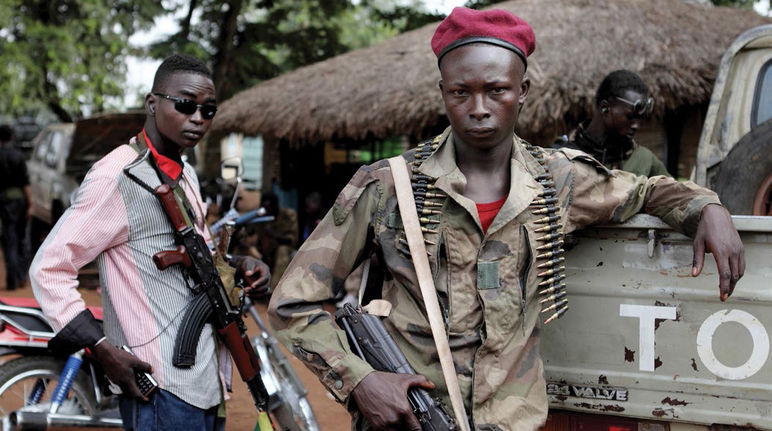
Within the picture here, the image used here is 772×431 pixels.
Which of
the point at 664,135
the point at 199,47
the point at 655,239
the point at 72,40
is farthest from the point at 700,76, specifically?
the point at 72,40

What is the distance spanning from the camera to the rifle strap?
1.94m

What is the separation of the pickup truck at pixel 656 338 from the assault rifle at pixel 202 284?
3.75ft

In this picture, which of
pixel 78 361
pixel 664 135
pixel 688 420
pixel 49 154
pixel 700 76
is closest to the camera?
pixel 688 420

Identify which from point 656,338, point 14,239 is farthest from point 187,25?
point 656,338

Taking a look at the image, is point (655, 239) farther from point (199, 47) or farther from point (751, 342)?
point (199, 47)

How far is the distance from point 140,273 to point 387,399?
120cm

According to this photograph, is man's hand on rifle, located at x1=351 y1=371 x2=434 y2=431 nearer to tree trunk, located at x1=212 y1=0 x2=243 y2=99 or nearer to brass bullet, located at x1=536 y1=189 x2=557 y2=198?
brass bullet, located at x1=536 y1=189 x2=557 y2=198

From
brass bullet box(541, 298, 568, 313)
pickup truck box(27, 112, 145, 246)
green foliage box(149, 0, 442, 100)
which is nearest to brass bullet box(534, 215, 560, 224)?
brass bullet box(541, 298, 568, 313)

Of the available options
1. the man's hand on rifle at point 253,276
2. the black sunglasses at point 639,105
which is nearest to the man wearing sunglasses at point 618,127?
the black sunglasses at point 639,105

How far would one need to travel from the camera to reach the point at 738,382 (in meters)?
2.21

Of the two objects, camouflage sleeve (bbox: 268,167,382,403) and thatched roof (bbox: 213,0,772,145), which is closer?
camouflage sleeve (bbox: 268,167,382,403)

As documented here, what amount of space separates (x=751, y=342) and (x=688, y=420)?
0.28 metres

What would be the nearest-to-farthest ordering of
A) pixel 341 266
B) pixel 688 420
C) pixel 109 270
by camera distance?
pixel 341 266 < pixel 688 420 < pixel 109 270

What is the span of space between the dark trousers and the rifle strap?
29.4 feet
